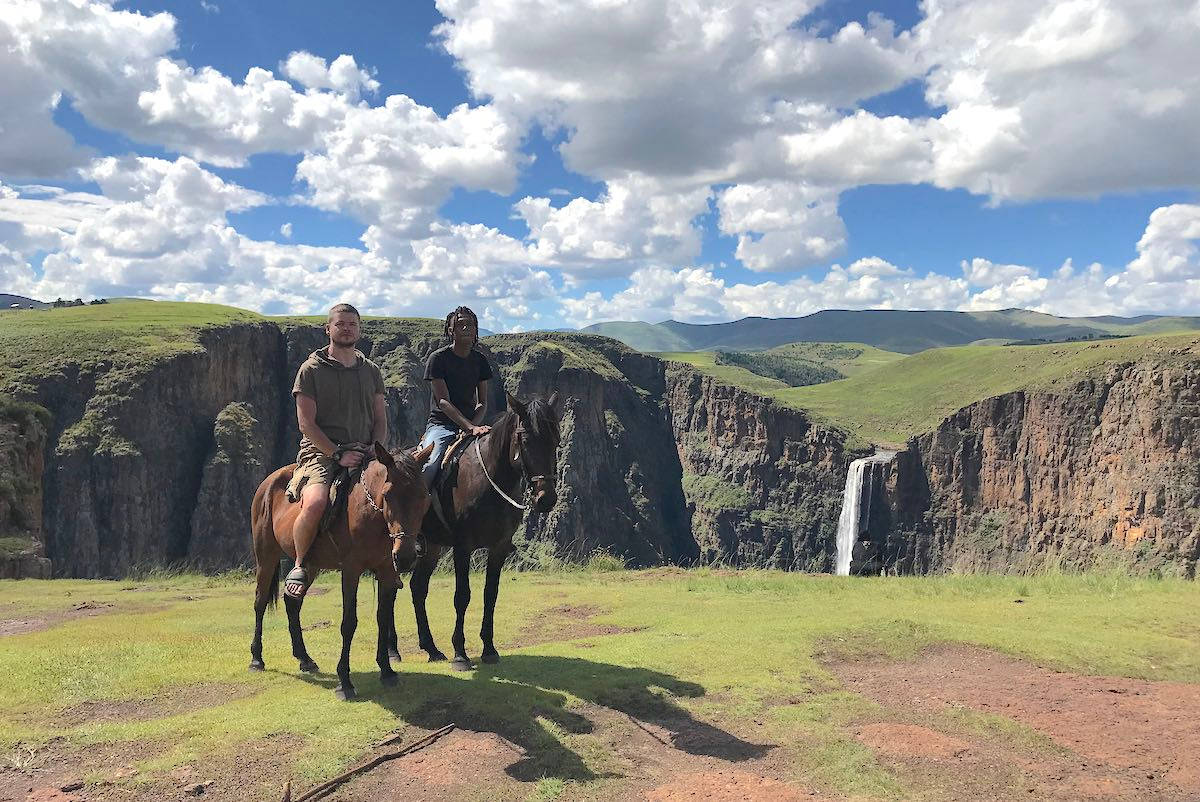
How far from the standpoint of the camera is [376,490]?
862 centimetres

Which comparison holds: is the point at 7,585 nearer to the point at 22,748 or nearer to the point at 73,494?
the point at 22,748

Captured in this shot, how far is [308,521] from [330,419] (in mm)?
1380

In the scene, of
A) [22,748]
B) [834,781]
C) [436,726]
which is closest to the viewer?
[834,781]

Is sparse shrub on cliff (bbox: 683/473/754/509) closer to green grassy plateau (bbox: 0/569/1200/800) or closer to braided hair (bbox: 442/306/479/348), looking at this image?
green grassy plateau (bbox: 0/569/1200/800)

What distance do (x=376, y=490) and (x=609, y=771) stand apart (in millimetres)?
3886

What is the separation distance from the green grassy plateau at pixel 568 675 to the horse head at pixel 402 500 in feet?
5.95

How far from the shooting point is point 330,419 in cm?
972

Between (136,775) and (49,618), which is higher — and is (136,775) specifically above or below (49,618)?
above

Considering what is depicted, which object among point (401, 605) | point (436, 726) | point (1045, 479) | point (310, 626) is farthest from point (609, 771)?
point (1045, 479)

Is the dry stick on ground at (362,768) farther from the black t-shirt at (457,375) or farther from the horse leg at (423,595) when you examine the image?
the black t-shirt at (457,375)

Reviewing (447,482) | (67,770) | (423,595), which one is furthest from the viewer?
(423,595)

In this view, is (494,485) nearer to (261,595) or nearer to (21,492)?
(261,595)

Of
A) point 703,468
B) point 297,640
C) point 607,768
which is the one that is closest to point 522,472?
point 607,768

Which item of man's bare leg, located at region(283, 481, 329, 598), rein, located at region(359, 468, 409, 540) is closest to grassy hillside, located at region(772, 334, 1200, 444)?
rein, located at region(359, 468, 409, 540)
